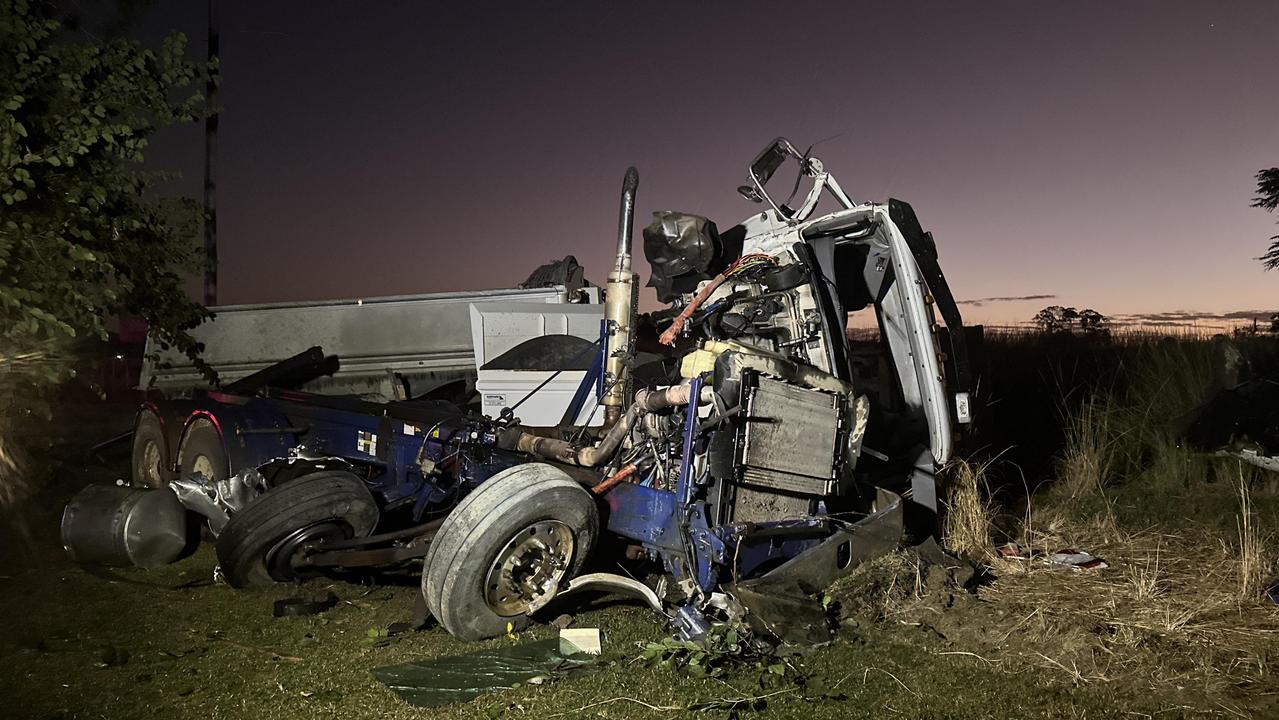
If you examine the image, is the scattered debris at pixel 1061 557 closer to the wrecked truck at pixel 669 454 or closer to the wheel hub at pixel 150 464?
the wrecked truck at pixel 669 454

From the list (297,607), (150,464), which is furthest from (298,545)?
(150,464)

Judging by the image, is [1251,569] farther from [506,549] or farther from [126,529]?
[126,529]

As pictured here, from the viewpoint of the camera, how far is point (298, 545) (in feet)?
15.8

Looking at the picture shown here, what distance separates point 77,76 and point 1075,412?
9259 mm

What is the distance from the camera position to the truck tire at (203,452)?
19.6 feet

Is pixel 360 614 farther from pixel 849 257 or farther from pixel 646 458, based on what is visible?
pixel 849 257

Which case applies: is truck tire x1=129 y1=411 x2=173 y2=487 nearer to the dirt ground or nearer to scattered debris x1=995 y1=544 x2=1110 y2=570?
the dirt ground

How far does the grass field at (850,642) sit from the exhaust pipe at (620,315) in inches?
51.2

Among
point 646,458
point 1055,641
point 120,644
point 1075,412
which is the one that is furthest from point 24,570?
point 1075,412

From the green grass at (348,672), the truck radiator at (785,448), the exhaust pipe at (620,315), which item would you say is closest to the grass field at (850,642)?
the green grass at (348,672)

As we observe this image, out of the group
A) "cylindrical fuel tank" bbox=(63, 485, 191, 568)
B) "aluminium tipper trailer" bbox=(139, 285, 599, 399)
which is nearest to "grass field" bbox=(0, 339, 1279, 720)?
"cylindrical fuel tank" bbox=(63, 485, 191, 568)

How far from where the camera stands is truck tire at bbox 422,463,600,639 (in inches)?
A: 156

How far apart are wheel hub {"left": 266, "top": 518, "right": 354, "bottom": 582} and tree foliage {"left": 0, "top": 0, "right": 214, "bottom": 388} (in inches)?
68.3

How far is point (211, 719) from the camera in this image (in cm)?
338
